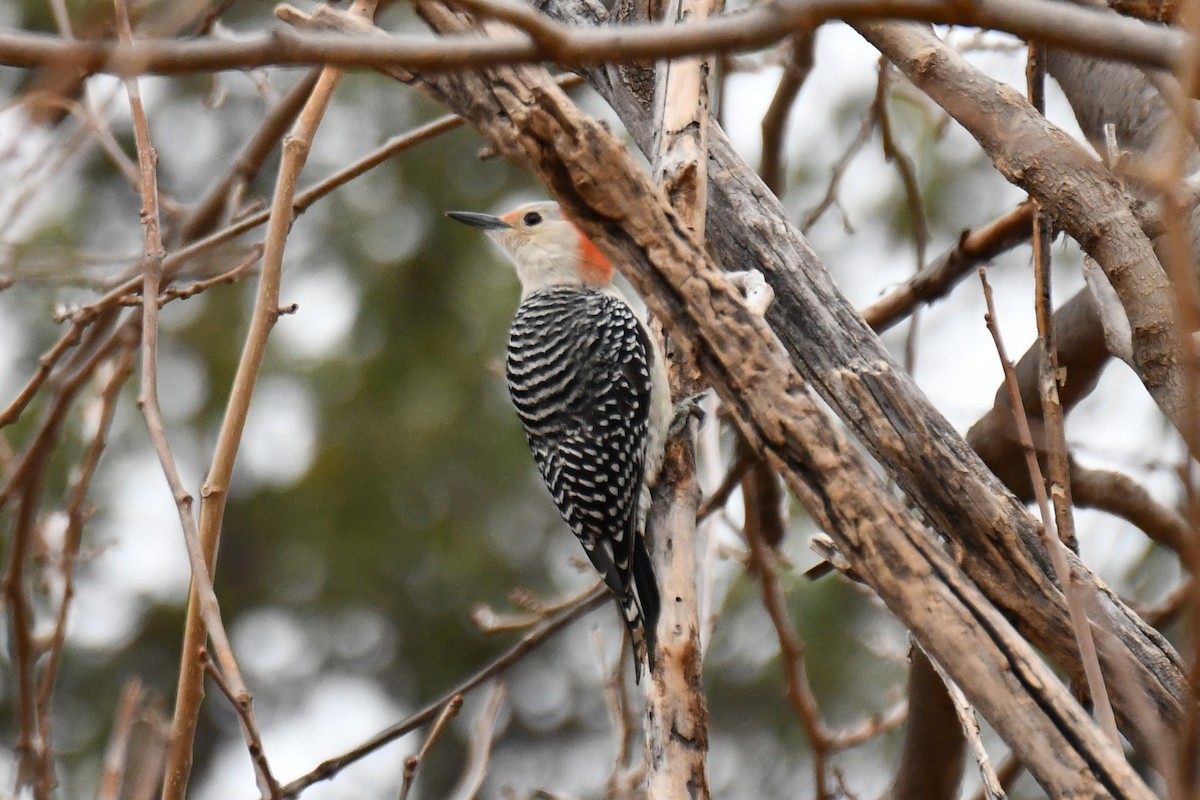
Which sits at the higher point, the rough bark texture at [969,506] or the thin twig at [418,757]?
the rough bark texture at [969,506]

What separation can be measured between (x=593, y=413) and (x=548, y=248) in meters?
1.09

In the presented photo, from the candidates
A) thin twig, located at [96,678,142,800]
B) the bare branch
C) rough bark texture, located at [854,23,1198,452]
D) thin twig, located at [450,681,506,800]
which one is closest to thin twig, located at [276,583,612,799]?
thin twig, located at [450,681,506,800]

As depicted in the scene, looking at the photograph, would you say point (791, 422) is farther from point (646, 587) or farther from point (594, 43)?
point (646, 587)

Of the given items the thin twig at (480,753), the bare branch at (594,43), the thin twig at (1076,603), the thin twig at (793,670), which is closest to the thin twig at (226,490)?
the thin twig at (480,753)

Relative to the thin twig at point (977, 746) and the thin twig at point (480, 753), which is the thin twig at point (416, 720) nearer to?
the thin twig at point (480, 753)

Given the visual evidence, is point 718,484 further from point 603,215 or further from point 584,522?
point 603,215

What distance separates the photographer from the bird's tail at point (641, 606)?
3.30 m

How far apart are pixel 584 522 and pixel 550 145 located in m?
2.15

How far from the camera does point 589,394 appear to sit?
4551 mm

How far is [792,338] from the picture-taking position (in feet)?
9.64

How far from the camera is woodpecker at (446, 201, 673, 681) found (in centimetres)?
385

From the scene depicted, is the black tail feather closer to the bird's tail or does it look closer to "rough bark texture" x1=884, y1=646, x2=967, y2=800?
the bird's tail

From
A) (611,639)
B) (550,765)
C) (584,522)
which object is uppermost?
(584,522)

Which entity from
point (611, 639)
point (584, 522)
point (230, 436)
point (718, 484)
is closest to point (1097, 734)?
point (230, 436)
